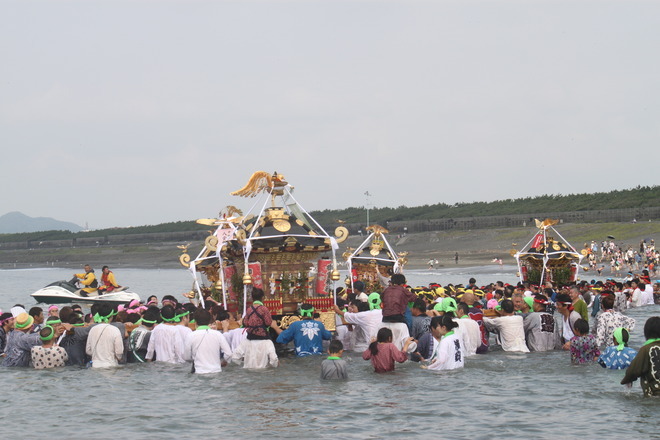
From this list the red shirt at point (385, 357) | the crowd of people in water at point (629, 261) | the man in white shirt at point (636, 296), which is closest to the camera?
the red shirt at point (385, 357)

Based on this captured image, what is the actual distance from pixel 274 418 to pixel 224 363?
297 cm

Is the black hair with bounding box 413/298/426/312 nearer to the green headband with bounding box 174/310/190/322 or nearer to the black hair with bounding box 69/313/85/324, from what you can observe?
the green headband with bounding box 174/310/190/322

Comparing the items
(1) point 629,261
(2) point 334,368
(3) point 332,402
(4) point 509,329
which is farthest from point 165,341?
(1) point 629,261

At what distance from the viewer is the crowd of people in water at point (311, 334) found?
13.3m

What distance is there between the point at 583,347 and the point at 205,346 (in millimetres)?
6373

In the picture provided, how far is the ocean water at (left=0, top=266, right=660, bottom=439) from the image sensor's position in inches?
421

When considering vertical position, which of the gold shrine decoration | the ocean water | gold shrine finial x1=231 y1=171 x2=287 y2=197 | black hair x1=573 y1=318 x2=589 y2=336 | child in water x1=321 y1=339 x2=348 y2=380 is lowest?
the ocean water

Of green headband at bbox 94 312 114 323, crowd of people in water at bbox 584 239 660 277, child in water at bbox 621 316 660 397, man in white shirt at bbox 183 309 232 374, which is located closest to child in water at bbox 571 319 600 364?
child in water at bbox 621 316 660 397

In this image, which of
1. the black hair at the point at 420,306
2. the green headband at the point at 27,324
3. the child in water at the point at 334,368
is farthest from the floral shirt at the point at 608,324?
the green headband at the point at 27,324

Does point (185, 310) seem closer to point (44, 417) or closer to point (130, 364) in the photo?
point (130, 364)

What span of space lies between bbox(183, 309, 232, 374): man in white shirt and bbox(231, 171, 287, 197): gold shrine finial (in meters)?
4.90

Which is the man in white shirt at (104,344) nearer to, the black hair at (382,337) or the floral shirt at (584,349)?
the black hair at (382,337)

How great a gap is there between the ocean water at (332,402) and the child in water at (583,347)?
231 millimetres

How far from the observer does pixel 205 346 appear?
13289 millimetres
